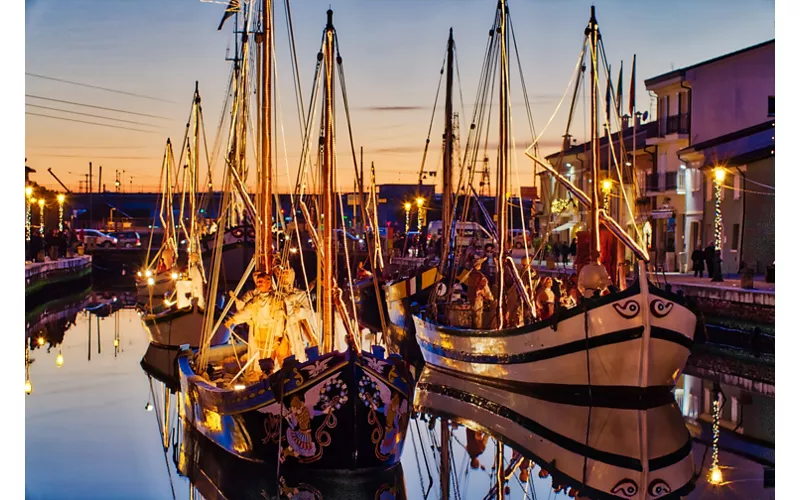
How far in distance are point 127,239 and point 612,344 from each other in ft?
142

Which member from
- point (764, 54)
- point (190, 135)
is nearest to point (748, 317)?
point (764, 54)

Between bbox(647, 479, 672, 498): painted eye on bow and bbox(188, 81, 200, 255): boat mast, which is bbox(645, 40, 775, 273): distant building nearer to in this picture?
bbox(647, 479, 672, 498): painted eye on bow

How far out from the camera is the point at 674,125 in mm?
34031

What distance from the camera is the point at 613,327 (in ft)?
42.5

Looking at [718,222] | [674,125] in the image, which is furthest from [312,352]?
[674,125]

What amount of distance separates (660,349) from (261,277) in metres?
4.97

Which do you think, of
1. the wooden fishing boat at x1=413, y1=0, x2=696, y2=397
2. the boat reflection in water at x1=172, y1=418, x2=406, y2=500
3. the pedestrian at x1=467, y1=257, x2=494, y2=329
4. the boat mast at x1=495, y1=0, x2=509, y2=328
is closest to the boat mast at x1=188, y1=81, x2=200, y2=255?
the pedestrian at x1=467, y1=257, x2=494, y2=329

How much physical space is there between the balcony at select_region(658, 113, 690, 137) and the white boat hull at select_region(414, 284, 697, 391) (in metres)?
19.9

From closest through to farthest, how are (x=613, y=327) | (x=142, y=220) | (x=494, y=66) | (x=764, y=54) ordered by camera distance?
(x=764, y=54), (x=613, y=327), (x=494, y=66), (x=142, y=220)

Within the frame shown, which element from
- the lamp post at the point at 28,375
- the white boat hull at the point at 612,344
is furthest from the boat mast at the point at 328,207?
the lamp post at the point at 28,375

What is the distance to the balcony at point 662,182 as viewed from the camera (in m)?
34.9

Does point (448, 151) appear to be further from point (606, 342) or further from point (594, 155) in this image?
point (606, 342)
